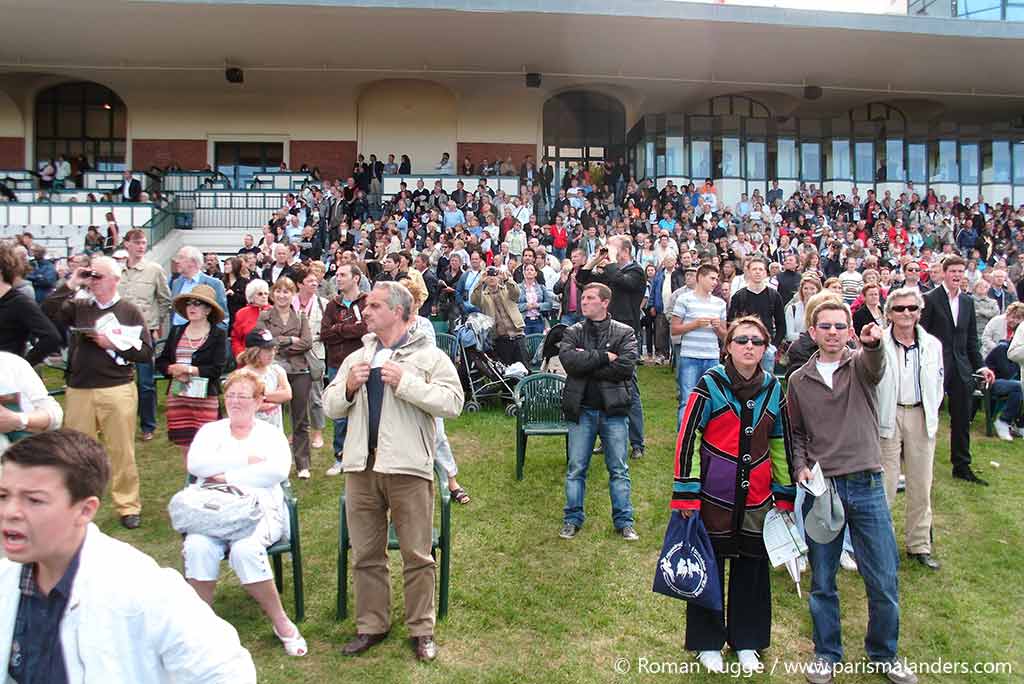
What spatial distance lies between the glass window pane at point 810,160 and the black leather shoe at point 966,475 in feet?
64.9

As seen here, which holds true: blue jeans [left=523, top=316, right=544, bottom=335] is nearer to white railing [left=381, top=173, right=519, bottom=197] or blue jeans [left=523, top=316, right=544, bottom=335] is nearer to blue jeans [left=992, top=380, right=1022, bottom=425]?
blue jeans [left=992, top=380, right=1022, bottom=425]

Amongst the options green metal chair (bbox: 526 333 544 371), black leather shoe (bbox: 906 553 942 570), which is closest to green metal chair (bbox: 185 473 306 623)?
black leather shoe (bbox: 906 553 942 570)

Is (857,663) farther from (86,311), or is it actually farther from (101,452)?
(86,311)

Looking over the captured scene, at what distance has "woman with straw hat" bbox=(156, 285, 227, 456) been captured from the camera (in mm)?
5832

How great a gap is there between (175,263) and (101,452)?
6.87 meters

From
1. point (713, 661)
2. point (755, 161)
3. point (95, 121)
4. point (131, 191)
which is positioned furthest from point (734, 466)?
point (95, 121)

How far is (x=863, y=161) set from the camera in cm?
2594

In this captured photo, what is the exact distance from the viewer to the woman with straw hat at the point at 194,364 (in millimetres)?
5832

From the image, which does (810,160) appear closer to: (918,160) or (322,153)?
(918,160)

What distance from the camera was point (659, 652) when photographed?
174 inches

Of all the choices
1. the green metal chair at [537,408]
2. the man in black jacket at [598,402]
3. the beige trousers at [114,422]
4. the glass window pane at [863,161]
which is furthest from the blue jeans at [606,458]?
the glass window pane at [863,161]

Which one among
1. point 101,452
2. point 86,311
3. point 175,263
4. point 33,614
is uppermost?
point 175,263

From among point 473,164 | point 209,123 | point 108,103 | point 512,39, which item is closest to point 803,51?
point 512,39

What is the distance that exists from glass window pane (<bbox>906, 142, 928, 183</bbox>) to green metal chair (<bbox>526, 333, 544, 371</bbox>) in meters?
21.3
